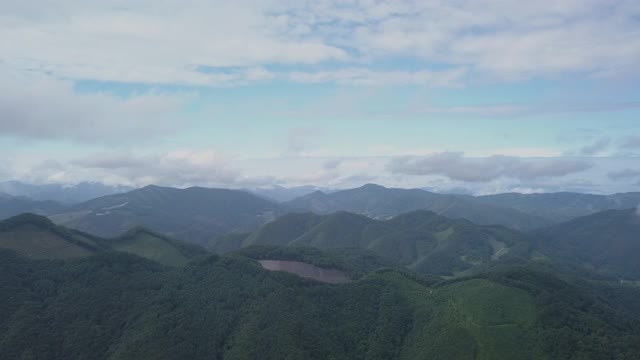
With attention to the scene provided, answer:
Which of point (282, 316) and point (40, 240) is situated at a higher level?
point (40, 240)

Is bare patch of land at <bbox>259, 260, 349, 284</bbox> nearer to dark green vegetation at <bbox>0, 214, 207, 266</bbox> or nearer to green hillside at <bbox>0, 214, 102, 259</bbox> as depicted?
dark green vegetation at <bbox>0, 214, 207, 266</bbox>

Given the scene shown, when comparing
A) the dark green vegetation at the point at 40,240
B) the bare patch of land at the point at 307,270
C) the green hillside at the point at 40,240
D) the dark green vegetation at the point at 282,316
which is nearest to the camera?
the dark green vegetation at the point at 282,316

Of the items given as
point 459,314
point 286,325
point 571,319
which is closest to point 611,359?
point 571,319

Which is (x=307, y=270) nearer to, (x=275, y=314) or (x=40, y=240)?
(x=275, y=314)

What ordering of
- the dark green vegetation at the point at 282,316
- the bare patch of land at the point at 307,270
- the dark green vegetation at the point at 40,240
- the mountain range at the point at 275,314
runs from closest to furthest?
the dark green vegetation at the point at 282,316
the mountain range at the point at 275,314
the dark green vegetation at the point at 40,240
the bare patch of land at the point at 307,270

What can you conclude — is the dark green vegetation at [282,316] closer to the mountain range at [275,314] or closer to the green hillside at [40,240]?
the mountain range at [275,314]

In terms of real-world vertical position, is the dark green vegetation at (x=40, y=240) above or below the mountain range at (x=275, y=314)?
above

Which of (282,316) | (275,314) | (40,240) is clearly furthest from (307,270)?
(40,240)

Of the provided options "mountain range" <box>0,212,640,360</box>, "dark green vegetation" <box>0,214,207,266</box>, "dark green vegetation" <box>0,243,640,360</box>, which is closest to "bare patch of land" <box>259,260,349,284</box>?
"mountain range" <box>0,212,640,360</box>

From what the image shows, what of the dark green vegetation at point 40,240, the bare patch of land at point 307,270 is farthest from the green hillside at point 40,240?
the bare patch of land at point 307,270

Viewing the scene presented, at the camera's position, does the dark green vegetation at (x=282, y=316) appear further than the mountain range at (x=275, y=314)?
No
